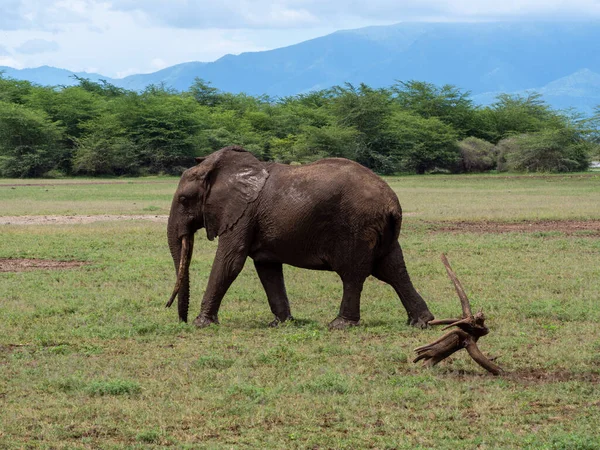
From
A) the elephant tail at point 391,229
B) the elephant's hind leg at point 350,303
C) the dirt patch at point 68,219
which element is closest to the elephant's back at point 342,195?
the elephant tail at point 391,229

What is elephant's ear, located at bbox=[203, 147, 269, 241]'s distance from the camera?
34.1 feet

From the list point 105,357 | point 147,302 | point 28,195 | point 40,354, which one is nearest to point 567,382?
point 105,357

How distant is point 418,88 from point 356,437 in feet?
217

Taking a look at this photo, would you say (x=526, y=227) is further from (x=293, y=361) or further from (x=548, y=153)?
(x=548, y=153)

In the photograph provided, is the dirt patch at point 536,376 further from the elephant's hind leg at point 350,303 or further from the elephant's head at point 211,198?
the elephant's head at point 211,198

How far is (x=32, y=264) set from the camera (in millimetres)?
15578

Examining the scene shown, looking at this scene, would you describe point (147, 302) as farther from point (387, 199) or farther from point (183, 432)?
point (183, 432)

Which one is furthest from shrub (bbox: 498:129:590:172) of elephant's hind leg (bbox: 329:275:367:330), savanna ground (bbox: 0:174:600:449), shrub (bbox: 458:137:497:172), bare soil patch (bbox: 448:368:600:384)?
bare soil patch (bbox: 448:368:600:384)

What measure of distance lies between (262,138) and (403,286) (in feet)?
173

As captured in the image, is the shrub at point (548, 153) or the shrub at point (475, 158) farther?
the shrub at point (475, 158)

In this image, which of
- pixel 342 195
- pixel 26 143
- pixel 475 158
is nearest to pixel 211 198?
pixel 342 195

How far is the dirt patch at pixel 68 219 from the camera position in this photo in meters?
23.1

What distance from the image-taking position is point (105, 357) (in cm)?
878

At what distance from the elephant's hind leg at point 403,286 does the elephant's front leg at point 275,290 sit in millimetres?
1175
